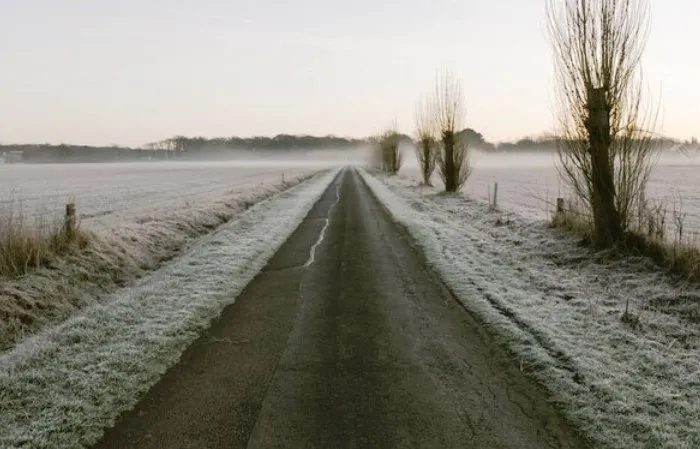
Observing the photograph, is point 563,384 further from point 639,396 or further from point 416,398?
point 416,398

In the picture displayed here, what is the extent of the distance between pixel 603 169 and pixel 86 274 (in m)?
11.0

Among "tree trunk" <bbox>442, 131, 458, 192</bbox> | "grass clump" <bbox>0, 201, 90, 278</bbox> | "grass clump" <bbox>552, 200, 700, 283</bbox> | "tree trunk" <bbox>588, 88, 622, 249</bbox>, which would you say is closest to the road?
"grass clump" <bbox>0, 201, 90, 278</bbox>

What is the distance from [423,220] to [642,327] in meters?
11.4

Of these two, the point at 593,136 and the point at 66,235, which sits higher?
the point at 593,136

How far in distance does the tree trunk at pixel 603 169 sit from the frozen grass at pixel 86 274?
33.7ft

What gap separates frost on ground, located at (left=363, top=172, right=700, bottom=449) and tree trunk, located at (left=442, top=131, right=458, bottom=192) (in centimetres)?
1602

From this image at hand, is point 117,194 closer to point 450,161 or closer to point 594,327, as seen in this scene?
point 450,161

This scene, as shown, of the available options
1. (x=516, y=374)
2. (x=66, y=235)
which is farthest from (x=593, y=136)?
(x=66, y=235)

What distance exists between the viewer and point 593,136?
10.9 metres

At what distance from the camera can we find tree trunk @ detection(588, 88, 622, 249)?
10734 mm

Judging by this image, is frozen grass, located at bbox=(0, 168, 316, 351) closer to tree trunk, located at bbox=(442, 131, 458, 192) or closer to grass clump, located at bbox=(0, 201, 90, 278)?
grass clump, located at bbox=(0, 201, 90, 278)

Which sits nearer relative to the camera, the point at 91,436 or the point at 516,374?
the point at 91,436

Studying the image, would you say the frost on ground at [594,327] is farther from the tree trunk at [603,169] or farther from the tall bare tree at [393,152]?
the tall bare tree at [393,152]

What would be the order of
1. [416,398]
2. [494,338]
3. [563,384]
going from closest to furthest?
1. [416,398]
2. [563,384]
3. [494,338]
